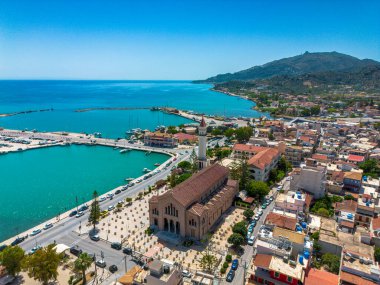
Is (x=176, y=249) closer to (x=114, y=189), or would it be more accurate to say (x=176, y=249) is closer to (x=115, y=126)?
(x=114, y=189)

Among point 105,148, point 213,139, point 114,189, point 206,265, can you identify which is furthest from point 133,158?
→ point 206,265

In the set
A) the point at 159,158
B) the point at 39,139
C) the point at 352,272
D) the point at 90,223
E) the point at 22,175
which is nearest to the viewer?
the point at 352,272

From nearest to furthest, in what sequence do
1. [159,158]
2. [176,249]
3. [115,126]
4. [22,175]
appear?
[176,249], [22,175], [159,158], [115,126]

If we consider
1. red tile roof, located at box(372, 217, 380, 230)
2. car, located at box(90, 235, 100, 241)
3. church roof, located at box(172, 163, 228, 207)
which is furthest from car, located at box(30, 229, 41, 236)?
red tile roof, located at box(372, 217, 380, 230)

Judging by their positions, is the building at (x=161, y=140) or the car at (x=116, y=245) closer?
the car at (x=116, y=245)

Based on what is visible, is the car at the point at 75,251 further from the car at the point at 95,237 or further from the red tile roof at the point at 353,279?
the red tile roof at the point at 353,279

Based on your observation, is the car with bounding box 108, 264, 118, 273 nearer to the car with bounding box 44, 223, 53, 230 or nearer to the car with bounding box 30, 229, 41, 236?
the car with bounding box 30, 229, 41, 236

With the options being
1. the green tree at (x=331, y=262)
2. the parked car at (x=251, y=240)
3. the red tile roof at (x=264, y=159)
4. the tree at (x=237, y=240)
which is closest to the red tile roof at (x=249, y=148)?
the red tile roof at (x=264, y=159)

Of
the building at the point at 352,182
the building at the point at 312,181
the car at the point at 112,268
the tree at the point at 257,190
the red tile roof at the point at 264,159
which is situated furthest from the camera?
the red tile roof at the point at 264,159
